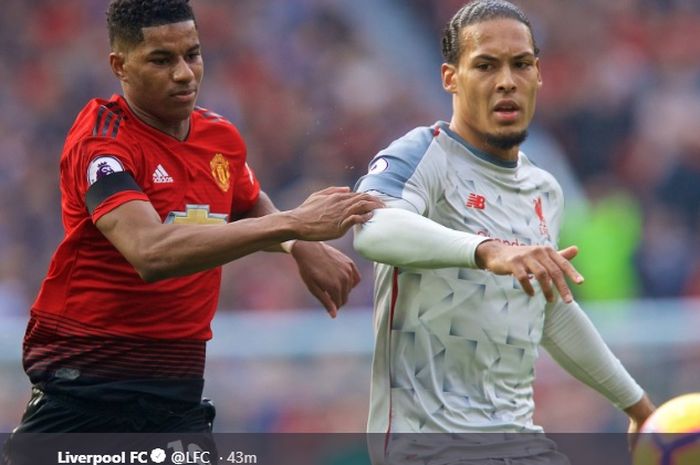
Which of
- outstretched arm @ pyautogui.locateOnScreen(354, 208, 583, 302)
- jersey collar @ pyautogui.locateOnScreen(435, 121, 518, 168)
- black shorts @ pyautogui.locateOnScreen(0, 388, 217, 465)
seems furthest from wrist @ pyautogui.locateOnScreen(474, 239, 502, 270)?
black shorts @ pyautogui.locateOnScreen(0, 388, 217, 465)

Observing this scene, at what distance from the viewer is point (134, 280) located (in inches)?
189

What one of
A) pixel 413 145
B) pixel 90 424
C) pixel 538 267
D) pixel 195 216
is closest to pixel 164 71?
pixel 195 216

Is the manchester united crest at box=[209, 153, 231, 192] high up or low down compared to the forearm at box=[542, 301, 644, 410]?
up

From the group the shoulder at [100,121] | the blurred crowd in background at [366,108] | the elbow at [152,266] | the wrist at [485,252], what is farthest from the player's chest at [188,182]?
the blurred crowd in background at [366,108]

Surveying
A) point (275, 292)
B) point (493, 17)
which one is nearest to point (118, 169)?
point (493, 17)

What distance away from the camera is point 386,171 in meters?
4.49

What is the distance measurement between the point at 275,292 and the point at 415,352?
6.08m

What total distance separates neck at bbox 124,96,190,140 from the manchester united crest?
0.50 ft

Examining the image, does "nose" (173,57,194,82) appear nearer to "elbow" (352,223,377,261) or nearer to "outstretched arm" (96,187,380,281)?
"outstretched arm" (96,187,380,281)

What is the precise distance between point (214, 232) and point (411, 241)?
646mm

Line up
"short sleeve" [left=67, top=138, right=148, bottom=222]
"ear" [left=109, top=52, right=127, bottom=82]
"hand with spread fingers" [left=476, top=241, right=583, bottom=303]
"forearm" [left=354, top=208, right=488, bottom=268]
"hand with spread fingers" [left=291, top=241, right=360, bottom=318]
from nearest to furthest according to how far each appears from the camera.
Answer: "hand with spread fingers" [left=476, top=241, right=583, bottom=303], "forearm" [left=354, top=208, right=488, bottom=268], "short sleeve" [left=67, top=138, right=148, bottom=222], "ear" [left=109, top=52, right=127, bottom=82], "hand with spread fingers" [left=291, top=241, right=360, bottom=318]

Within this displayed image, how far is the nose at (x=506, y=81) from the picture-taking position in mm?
4676

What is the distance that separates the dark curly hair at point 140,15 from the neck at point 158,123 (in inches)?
9.2

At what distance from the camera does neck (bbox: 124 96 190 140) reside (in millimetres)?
4891
